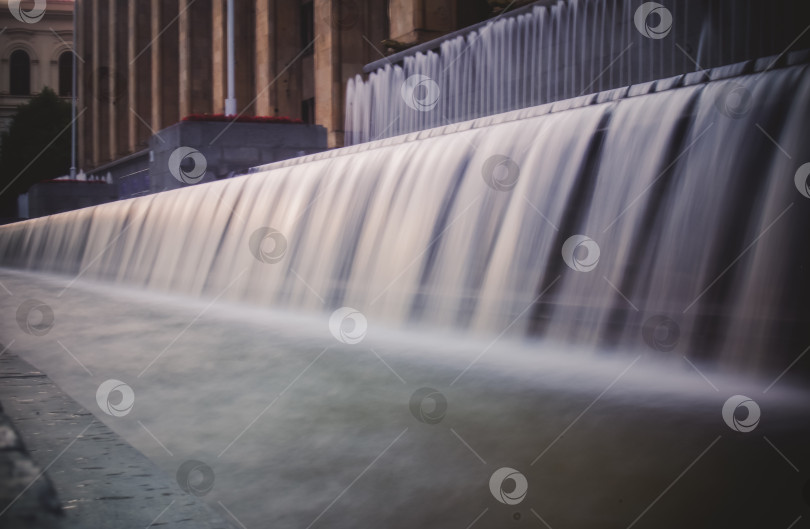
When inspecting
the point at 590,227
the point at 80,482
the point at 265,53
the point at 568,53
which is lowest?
the point at 80,482

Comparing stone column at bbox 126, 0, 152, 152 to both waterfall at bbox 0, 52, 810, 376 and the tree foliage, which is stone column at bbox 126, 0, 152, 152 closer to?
the tree foliage

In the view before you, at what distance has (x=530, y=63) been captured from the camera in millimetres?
11750

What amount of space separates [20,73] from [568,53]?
64173mm

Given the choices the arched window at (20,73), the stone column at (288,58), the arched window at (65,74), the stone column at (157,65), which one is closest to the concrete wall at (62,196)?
the stone column at (288,58)

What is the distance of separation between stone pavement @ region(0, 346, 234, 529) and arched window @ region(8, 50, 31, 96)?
70444mm

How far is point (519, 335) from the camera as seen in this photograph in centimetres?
Answer: 425

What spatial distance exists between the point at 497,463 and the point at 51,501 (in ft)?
3.91

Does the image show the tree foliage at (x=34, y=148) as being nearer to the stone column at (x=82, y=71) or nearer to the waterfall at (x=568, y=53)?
the stone column at (x=82, y=71)

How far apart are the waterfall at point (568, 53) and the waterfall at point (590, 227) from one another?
3.11m

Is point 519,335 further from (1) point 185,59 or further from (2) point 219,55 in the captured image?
(1) point 185,59

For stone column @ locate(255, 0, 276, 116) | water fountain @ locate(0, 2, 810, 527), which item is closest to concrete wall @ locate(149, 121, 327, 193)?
water fountain @ locate(0, 2, 810, 527)

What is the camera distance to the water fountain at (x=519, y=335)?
209cm

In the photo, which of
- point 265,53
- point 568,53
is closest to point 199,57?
point 265,53

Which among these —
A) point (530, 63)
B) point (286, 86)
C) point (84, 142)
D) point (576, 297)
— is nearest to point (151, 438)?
point (576, 297)
